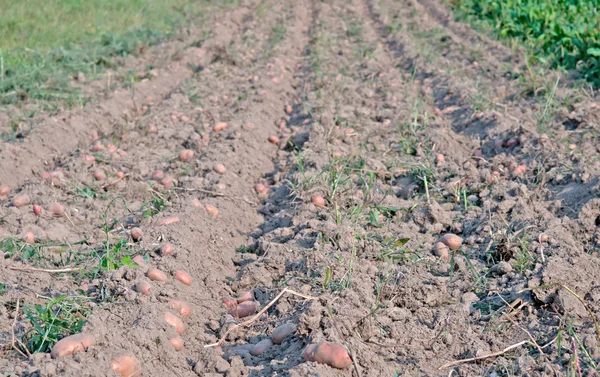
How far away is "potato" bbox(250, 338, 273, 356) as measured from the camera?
248cm

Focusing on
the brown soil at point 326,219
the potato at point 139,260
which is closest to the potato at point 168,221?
the brown soil at point 326,219

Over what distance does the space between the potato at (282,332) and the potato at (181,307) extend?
41 centimetres

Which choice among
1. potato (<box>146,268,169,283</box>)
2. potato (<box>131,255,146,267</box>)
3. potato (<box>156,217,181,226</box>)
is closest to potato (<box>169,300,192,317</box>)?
potato (<box>146,268,169,283</box>)

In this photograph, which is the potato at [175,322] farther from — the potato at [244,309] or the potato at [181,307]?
the potato at [244,309]

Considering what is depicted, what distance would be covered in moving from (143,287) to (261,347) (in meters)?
0.57

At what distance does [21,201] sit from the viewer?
3.68m

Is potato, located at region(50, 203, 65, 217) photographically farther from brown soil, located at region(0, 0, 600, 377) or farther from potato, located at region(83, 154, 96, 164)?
potato, located at region(83, 154, 96, 164)

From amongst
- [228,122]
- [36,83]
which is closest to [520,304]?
[228,122]

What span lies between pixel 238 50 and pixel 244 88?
5.51 ft

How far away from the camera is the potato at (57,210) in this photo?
11.9 feet

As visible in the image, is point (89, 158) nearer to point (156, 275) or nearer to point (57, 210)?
point (57, 210)

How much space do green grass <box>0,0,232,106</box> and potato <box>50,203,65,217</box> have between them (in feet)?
6.90

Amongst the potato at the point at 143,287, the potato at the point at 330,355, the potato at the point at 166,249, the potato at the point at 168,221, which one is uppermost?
the potato at the point at 330,355

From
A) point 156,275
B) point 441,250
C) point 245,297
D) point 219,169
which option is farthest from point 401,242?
point 219,169
